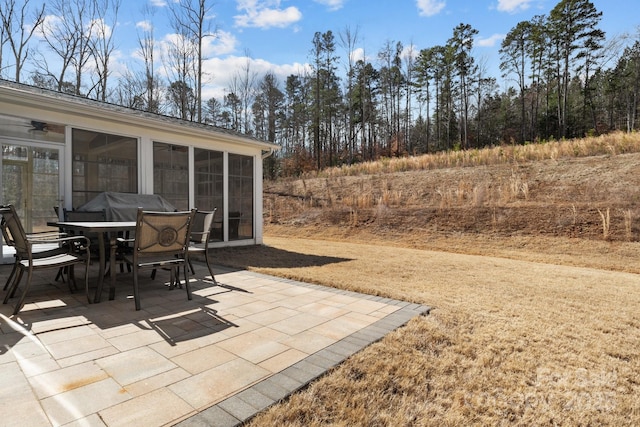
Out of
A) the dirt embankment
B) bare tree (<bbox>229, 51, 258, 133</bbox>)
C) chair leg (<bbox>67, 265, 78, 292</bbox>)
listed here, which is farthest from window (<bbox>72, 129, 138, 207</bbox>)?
bare tree (<bbox>229, 51, 258, 133</bbox>)

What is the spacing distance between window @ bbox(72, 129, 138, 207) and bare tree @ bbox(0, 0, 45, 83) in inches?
437

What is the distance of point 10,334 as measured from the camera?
7.68ft

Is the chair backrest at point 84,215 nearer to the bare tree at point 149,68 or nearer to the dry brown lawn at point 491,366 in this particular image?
the dry brown lawn at point 491,366

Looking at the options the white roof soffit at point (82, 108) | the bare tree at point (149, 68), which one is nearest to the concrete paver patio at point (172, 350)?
the white roof soffit at point (82, 108)

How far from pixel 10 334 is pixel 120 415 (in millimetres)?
1535

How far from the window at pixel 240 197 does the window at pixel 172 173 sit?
3.36 feet

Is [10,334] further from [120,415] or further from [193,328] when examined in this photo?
[120,415]

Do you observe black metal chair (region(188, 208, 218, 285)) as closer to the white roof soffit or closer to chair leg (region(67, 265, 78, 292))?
chair leg (region(67, 265, 78, 292))

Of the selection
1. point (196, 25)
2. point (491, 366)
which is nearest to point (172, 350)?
point (491, 366)

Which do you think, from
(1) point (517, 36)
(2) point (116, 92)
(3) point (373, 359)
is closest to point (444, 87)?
(1) point (517, 36)

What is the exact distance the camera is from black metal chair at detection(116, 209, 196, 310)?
2.97 meters

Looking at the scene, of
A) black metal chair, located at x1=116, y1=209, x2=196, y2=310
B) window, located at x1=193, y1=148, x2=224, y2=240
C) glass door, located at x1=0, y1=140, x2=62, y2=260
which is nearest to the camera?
black metal chair, located at x1=116, y1=209, x2=196, y2=310

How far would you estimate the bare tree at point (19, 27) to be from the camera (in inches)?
495

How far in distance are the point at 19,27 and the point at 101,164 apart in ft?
40.3
